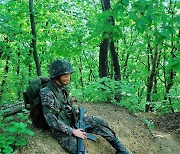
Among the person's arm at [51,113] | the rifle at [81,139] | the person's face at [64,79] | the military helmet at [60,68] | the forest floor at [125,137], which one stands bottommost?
the forest floor at [125,137]

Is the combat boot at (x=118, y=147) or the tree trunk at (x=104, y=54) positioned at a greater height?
the tree trunk at (x=104, y=54)

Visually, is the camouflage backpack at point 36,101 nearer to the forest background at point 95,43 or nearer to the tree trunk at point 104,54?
the forest background at point 95,43

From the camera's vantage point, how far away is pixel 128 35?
73.0ft

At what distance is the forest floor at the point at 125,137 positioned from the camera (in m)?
4.85

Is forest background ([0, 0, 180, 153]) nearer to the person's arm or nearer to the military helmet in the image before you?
the person's arm

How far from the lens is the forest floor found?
4848 mm

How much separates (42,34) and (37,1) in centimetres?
208

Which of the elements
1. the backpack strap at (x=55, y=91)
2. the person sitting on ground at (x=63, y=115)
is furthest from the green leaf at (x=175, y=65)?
the backpack strap at (x=55, y=91)

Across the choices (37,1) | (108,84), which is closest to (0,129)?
(108,84)

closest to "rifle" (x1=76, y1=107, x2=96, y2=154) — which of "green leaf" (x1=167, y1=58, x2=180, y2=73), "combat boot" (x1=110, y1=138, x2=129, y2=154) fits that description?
"combat boot" (x1=110, y1=138, x2=129, y2=154)

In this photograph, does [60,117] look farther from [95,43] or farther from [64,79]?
[95,43]

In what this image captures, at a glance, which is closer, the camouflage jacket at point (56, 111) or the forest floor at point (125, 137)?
the camouflage jacket at point (56, 111)

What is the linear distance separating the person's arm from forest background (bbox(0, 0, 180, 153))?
0.49 m

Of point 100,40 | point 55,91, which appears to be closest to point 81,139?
point 55,91
